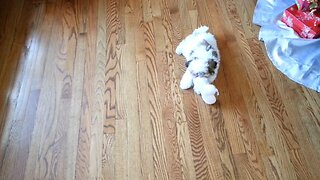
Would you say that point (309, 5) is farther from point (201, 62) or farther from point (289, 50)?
point (201, 62)

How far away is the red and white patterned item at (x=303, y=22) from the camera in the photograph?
1.48m

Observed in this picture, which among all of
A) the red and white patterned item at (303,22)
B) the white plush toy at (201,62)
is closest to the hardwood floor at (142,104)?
the white plush toy at (201,62)

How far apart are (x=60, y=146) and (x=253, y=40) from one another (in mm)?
1062

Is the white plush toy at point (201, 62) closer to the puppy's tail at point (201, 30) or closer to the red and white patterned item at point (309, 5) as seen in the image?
the puppy's tail at point (201, 30)

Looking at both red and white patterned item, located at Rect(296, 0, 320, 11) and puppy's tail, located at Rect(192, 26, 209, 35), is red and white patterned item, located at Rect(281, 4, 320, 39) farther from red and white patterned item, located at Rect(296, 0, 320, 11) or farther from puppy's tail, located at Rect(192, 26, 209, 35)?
puppy's tail, located at Rect(192, 26, 209, 35)

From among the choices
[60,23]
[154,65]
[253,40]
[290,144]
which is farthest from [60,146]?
[253,40]

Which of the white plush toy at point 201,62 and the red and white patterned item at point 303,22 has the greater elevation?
the red and white patterned item at point 303,22

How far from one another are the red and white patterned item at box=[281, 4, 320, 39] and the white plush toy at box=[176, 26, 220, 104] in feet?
1.30

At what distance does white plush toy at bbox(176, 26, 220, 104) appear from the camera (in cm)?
137

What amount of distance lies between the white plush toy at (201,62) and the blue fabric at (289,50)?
11.1 inches

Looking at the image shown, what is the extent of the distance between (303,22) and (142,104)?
0.87 metres

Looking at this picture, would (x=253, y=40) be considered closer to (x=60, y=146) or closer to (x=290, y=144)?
(x=290, y=144)

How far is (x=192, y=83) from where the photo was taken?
1.43 metres

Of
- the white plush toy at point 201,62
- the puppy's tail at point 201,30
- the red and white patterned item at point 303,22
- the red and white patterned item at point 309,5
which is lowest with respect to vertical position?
the white plush toy at point 201,62
